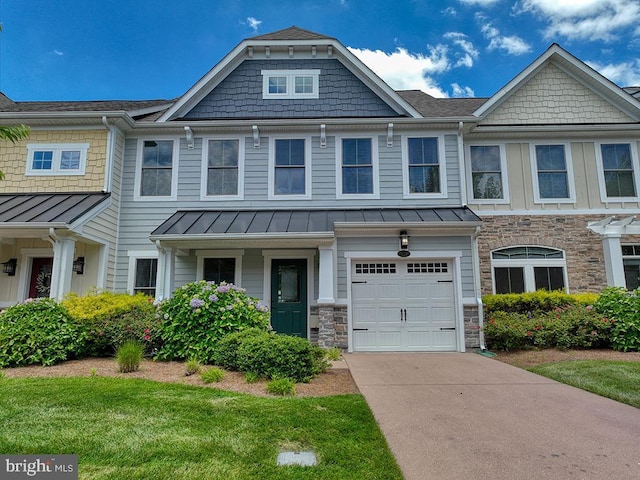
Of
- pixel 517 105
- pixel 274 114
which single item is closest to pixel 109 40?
pixel 274 114

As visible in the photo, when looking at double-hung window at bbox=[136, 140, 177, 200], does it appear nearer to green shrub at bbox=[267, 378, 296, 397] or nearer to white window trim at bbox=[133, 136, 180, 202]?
white window trim at bbox=[133, 136, 180, 202]

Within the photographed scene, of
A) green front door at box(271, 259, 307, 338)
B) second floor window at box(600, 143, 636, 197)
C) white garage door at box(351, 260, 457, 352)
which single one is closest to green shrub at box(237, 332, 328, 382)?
white garage door at box(351, 260, 457, 352)

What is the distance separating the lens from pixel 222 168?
9.95m

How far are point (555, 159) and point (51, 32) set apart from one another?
58.5ft

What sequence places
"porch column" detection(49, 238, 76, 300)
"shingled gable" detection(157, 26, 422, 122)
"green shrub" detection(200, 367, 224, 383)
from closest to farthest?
"green shrub" detection(200, 367, 224, 383) → "porch column" detection(49, 238, 76, 300) → "shingled gable" detection(157, 26, 422, 122)

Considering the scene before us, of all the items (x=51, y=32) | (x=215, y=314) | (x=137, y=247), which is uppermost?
(x=51, y=32)

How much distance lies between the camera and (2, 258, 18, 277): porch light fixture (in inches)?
360

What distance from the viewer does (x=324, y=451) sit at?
3064 millimetres

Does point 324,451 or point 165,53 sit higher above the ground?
point 165,53

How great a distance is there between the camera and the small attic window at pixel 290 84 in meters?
10.3

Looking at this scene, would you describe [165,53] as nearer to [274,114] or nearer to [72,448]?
[274,114]

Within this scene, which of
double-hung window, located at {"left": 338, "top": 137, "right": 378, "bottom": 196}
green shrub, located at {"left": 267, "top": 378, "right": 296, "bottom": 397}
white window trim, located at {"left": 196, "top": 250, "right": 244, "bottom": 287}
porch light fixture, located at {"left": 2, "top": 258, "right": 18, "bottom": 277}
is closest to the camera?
green shrub, located at {"left": 267, "top": 378, "right": 296, "bottom": 397}

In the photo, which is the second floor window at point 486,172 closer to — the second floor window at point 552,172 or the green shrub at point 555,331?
the second floor window at point 552,172

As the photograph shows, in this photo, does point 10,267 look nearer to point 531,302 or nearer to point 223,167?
point 223,167
